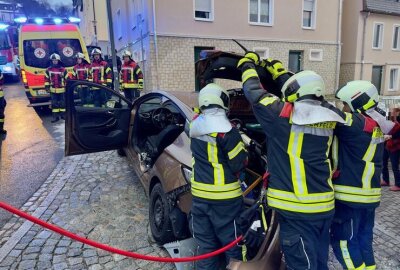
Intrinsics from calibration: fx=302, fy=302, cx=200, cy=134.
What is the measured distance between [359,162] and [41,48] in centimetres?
1082

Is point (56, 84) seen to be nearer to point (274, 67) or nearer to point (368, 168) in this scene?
point (274, 67)

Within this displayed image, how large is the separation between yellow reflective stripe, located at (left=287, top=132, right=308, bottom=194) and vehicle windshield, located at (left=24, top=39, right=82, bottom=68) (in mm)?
9931

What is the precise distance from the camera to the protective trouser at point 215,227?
2.36m

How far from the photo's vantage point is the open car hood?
106 inches

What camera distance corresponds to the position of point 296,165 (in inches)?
→ 79.9

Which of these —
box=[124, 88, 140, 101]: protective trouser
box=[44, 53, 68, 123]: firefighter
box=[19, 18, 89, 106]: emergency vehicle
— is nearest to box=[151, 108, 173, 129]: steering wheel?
box=[124, 88, 140, 101]: protective trouser

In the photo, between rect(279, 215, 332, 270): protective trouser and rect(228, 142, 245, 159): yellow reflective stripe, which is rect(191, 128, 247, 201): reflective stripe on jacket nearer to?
rect(228, 142, 245, 159): yellow reflective stripe

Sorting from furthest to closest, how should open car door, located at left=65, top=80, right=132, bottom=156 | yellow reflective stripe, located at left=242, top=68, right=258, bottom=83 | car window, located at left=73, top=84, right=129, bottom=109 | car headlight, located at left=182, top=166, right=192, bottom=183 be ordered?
car window, located at left=73, top=84, right=129, bottom=109 < open car door, located at left=65, top=80, right=132, bottom=156 < car headlight, located at left=182, top=166, right=192, bottom=183 < yellow reflective stripe, located at left=242, top=68, right=258, bottom=83

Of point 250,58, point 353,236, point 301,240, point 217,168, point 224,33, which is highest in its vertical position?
point 224,33

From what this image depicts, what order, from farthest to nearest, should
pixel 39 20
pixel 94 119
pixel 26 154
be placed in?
pixel 39 20 → pixel 26 154 → pixel 94 119

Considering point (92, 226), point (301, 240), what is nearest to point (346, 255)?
point (301, 240)

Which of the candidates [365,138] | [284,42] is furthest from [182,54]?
[365,138]

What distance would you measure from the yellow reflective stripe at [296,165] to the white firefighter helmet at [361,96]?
719 millimetres

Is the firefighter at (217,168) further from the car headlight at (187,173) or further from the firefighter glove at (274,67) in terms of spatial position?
the firefighter glove at (274,67)
